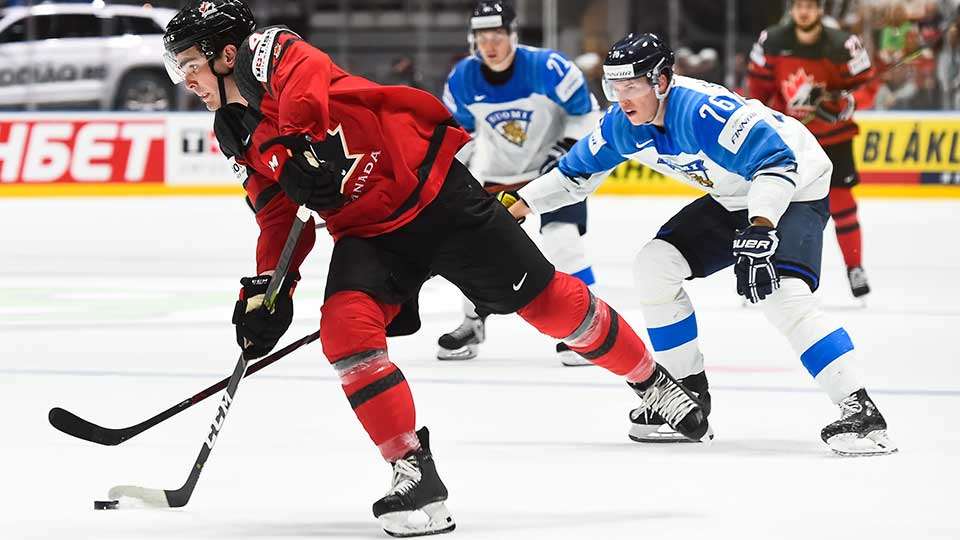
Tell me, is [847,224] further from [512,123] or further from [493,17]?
[493,17]

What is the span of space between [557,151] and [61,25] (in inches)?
259

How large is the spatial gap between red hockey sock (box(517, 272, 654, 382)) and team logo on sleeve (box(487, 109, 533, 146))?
1907 mm

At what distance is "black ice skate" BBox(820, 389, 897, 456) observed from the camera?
10.3 feet

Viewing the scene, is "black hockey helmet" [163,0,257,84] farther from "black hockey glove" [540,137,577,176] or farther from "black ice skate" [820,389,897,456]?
Answer: "black hockey glove" [540,137,577,176]

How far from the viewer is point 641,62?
3213 mm

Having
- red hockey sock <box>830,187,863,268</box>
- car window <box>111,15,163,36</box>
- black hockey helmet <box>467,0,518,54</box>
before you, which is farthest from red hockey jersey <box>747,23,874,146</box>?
car window <box>111,15,163,36</box>

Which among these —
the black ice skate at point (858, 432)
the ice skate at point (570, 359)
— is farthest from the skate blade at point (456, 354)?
the black ice skate at point (858, 432)

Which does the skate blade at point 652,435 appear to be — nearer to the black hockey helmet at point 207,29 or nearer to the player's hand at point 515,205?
the player's hand at point 515,205

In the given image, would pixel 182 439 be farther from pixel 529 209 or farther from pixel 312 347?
pixel 312 347

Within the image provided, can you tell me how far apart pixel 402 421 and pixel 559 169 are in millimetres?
1060

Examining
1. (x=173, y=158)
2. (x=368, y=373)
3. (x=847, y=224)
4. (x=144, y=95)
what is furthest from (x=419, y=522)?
(x=144, y=95)

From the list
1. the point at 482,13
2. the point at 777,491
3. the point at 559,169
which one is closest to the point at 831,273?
the point at 482,13

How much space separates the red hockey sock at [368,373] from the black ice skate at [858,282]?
3361 millimetres

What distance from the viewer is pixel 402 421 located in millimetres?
2600
